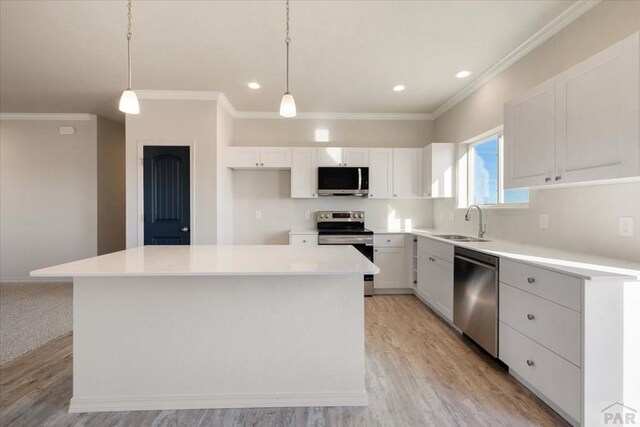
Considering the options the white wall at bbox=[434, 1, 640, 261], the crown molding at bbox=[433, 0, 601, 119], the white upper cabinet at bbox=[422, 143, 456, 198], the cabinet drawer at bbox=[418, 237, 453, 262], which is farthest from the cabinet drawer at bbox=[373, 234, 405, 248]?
the crown molding at bbox=[433, 0, 601, 119]

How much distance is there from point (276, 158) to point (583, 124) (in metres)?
3.31

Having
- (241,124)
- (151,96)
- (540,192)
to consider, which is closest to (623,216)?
(540,192)

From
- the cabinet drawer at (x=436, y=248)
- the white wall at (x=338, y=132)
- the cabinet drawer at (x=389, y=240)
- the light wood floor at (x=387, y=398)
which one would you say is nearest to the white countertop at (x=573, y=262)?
the cabinet drawer at (x=436, y=248)

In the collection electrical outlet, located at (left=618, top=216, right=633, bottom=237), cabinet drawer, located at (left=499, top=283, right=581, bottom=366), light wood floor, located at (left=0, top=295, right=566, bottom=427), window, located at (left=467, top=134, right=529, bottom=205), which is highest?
window, located at (left=467, top=134, right=529, bottom=205)

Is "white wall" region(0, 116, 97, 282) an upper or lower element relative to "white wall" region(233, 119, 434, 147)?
lower

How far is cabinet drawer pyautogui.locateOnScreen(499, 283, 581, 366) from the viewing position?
1531mm

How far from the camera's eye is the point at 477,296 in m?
2.42

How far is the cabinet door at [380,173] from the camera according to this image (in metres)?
4.25

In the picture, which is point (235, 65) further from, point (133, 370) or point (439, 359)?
point (439, 359)

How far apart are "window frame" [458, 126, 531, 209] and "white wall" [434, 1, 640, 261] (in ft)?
0.25

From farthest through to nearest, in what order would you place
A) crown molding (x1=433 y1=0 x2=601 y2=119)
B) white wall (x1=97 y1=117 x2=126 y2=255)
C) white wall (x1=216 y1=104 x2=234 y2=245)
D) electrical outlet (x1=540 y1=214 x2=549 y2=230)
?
1. white wall (x1=97 y1=117 x2=126 y2=255)
2. white wall (x1=216 y1=104 x2=234 y2=245)
3. electrical outlet (x1=540 y1=214 x2=549 y2=230)
4. crown molding (x1=433 y1=0 x2=601 y2=119)

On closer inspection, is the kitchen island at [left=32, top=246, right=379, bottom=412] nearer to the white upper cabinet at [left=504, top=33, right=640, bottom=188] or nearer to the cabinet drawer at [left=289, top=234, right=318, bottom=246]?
the white upper cabinet at [left=504, top=33, right=640, bottom=188]

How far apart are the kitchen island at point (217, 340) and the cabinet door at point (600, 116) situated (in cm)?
146

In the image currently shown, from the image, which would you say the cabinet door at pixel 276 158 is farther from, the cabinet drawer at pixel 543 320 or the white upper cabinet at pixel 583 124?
the cabinet drawer at pixel 543 320
